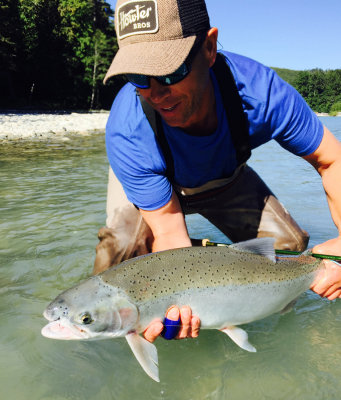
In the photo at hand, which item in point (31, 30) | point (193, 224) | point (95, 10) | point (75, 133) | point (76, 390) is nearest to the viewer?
point (76, 390)

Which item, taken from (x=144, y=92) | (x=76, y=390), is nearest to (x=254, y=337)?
(x=76, y=390)

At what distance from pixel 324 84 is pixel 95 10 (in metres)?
69.9

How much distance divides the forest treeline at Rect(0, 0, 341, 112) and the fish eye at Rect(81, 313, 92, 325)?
102ft

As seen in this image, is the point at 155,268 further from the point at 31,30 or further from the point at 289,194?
the point at 31,30

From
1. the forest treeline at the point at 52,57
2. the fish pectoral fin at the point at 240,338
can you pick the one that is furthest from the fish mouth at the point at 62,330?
the forest treeline at the point at 52,57

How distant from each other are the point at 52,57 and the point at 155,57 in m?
36.8

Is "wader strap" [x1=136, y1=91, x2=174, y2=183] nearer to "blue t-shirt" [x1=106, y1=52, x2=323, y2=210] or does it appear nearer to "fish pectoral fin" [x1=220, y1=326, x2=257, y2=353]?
"blue t-shirt" [x1=106, y1=52, x2=323, y2=210]

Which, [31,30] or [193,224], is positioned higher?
[31,30]

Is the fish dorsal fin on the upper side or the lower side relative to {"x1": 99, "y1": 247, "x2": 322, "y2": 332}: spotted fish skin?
upper

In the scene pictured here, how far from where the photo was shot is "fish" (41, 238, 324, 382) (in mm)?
1951

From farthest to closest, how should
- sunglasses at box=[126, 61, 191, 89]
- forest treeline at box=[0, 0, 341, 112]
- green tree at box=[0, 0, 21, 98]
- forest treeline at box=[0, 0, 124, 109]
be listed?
forest treeline at box=[0, 0, 124, 109] → forest treeline at box=[0, 0, 341, 112] → green tree at box=[0, 0, 21, 98] → sunglasses at box=[126, 61, 191, 89]

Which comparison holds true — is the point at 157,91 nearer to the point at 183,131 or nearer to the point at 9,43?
the point at 183,131

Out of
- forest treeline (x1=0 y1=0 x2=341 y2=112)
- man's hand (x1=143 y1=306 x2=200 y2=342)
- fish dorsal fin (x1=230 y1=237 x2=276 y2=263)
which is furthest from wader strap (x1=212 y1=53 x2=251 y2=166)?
forest treeline (x1=0 y1=0 x2=341 y2=112)

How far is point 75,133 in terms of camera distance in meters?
17.7
